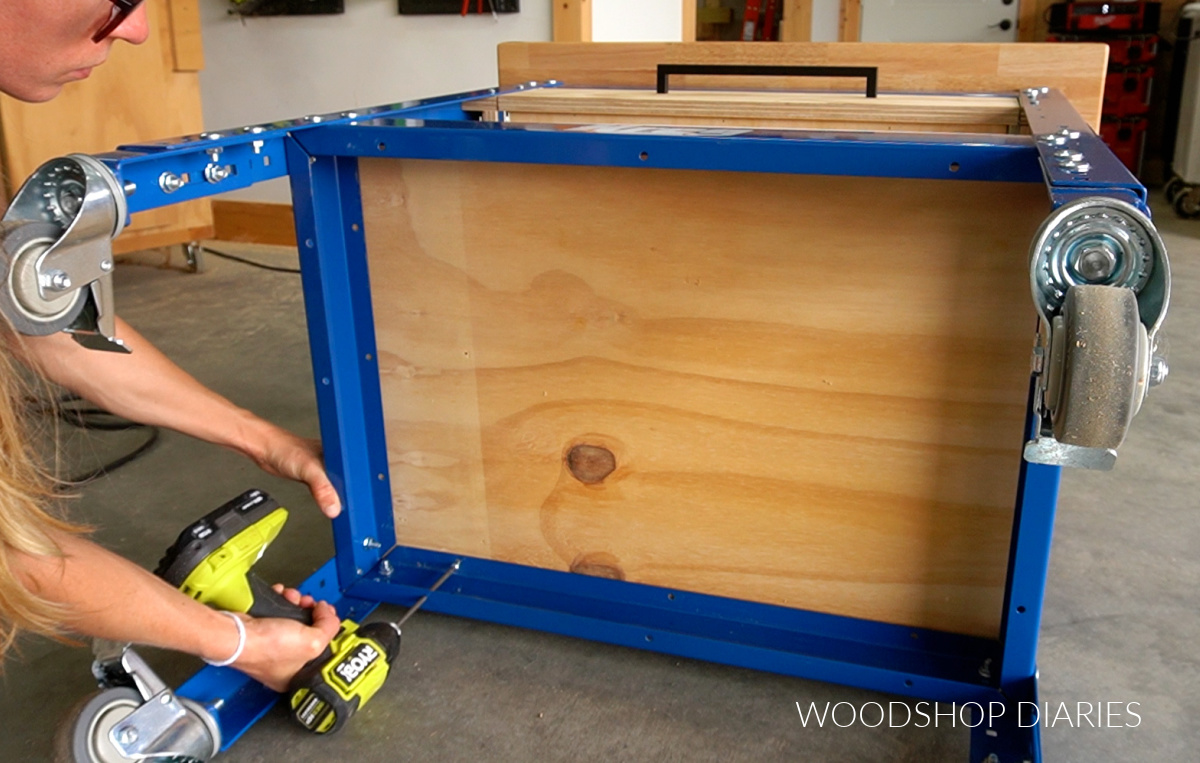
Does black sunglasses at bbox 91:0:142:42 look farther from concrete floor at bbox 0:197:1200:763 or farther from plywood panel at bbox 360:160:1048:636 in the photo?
concrete floor at bbox 0:197:1200:763

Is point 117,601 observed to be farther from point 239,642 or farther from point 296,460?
point 296,460

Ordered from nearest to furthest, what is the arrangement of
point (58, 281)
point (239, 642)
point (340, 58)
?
point (58, 281) → point (239, 642) → point (340, 58)

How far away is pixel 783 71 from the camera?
124cm

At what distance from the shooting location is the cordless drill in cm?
101

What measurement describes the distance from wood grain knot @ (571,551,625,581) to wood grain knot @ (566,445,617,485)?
0.10 m

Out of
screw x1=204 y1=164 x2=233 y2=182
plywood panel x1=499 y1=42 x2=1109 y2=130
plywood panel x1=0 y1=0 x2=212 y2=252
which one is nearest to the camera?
screw x1=204 y1=164 x2=233 y2=182

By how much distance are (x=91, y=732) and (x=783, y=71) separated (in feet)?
3.51

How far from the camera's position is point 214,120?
12.0ft

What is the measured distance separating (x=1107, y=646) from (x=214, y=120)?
3.48m

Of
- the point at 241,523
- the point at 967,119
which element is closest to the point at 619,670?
the point at 241,523

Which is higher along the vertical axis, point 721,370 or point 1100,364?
point 1100,364

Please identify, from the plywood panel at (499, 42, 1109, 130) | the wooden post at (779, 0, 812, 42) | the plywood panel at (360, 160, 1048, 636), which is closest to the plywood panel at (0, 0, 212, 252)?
the plywood panel at (499, 42, 1109, 130)

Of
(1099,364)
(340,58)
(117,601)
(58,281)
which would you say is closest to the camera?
(1099,364)

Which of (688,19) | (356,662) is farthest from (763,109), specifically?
→ (688,19)
